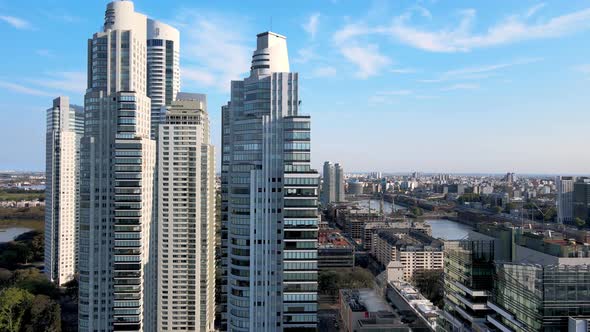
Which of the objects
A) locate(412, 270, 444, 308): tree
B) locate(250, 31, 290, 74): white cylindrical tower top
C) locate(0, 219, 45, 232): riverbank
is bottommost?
locate(412, 270, 444, 308): tree

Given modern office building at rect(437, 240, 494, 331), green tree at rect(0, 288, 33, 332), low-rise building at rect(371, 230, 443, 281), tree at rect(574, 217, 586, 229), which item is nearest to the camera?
modern office building at rect(437, 240, 494, 331)

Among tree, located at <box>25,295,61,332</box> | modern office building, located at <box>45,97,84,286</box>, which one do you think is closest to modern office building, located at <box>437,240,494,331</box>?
tree, located at <box>25,295,61,332</box>

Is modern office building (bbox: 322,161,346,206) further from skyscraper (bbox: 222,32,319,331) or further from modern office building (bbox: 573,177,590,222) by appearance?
skyscraper (bbox: 222,32,319,331)

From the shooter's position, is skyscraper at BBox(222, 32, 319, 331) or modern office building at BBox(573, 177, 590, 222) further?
modern office building at BBox(573, 177, 590, 222)

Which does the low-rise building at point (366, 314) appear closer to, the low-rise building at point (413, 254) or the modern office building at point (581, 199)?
the low-rise building at point (413, 254)

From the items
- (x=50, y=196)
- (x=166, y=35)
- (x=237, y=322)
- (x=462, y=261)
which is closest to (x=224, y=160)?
(x=237, y=322)

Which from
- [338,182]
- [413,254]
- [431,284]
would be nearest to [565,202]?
[413,254]

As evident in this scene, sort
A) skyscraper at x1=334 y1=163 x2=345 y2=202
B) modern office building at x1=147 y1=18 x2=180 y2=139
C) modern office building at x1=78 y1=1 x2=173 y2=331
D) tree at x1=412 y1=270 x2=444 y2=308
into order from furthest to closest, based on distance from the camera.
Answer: skyscraper at x1=334 y1=163 x2=345 y2=202 → tree at x1=412 y1=270 x2=444 y2=308 → modern office building at x1=147 y1=18 x2=180 y2=139 → modern office building at x1=78 y1=1 x2=173 y2=331
